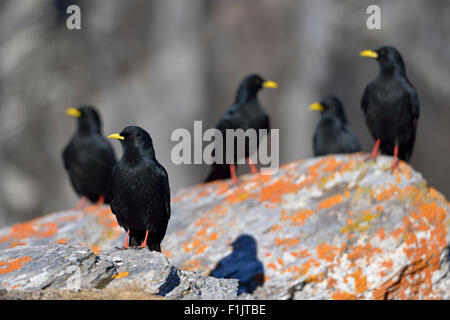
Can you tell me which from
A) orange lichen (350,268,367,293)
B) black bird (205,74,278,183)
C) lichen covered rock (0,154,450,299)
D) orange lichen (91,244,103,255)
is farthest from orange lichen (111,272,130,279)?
black bird (205,74,278,183)

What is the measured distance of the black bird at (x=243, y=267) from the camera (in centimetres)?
543

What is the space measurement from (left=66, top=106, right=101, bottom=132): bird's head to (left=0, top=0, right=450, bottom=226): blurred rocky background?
8.09 m

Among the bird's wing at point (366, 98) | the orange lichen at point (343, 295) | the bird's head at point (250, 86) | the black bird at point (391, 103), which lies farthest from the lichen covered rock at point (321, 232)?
the bird's head at point (250, 86)

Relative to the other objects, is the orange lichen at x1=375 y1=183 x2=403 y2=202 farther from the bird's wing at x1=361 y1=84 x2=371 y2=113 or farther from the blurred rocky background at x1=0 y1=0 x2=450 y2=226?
the blurred rocky background at x1=0 y1=0 x2=450 y2=226

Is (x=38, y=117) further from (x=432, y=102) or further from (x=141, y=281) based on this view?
(x=141, y=281)

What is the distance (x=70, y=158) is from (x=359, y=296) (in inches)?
219

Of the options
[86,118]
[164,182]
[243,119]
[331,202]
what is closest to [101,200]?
[86,118]

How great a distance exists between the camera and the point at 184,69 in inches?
748

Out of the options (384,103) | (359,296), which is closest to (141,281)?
(359,296)

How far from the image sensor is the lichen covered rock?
5461mm

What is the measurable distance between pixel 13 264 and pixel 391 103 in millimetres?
5003

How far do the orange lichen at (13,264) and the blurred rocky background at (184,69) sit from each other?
1340 cm

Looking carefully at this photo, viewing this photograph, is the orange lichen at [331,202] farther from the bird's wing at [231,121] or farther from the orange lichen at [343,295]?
the bird's wing at [231,121]

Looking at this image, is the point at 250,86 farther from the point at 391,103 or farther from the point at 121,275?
the point at 121,275
